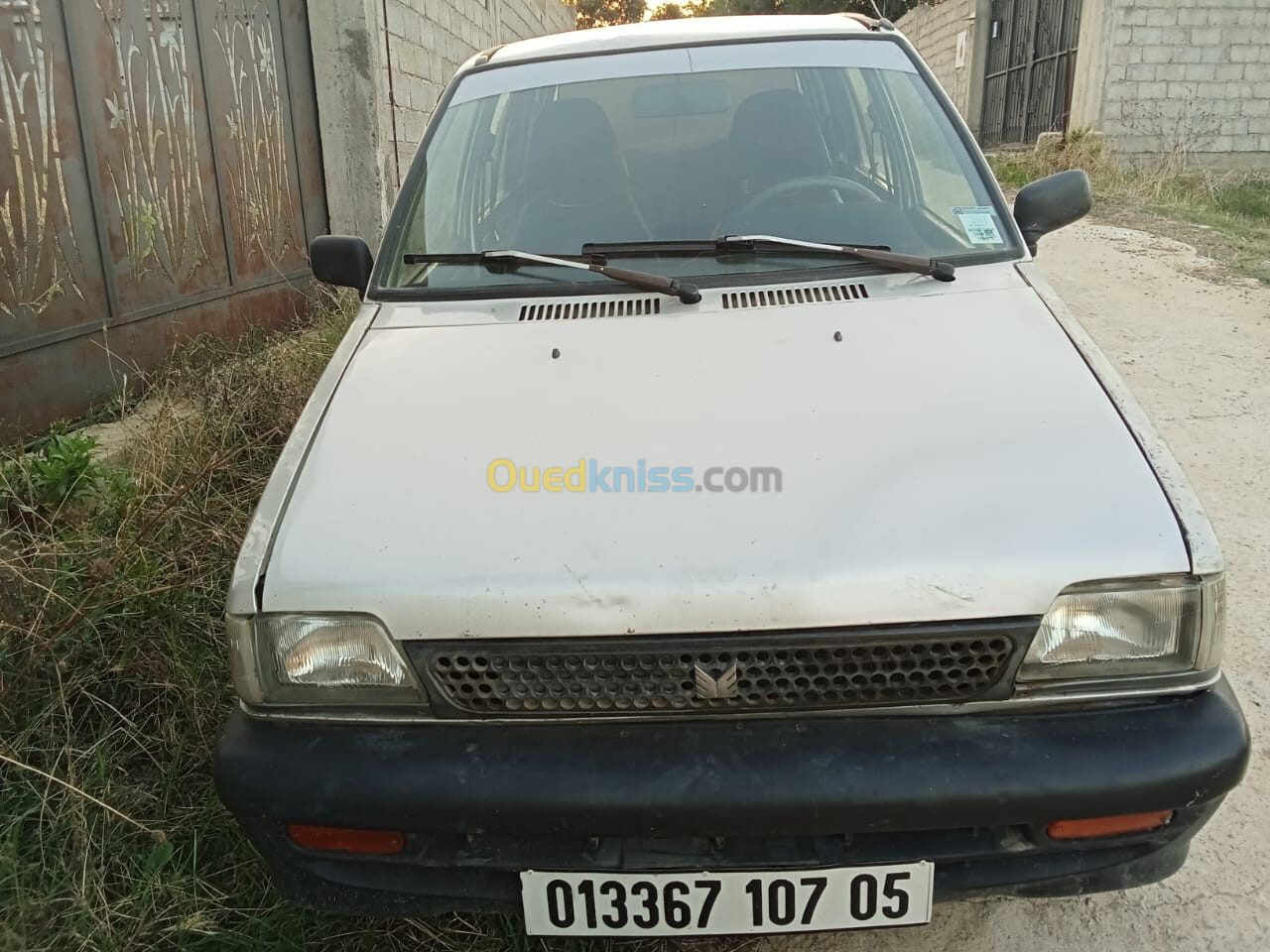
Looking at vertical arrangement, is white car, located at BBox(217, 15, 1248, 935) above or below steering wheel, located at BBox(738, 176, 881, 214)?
below

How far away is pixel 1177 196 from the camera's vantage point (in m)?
10.2

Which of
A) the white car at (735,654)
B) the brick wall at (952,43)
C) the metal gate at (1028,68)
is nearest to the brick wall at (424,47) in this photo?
the white car at (735,654)

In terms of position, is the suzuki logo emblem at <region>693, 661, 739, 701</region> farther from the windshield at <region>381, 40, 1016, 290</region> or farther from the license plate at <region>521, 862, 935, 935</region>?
the windshield at <region>381, 40, 1016, 290</region>

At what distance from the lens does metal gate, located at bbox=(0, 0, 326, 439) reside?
13.9ft

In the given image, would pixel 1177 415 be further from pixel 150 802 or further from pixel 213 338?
pixel 213 338

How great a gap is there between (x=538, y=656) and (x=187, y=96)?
5061mm

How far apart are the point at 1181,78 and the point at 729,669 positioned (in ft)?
43.8

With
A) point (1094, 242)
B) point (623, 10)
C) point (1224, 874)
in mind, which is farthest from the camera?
point (623, 10)

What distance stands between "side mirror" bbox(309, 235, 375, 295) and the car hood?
74 cm

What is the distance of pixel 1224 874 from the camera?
2150mm

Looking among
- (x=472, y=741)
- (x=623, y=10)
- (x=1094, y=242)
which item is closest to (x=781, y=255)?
(x=472, y=741)

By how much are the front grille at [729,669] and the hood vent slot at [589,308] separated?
0.92m

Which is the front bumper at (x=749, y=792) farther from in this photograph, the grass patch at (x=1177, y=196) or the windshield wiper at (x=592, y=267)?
the grass patch at (x=1177, y=196)

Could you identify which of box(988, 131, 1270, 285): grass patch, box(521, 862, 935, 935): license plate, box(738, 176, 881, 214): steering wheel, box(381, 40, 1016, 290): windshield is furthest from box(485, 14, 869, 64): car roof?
box(988, 131, 1270, 285): grass patch
